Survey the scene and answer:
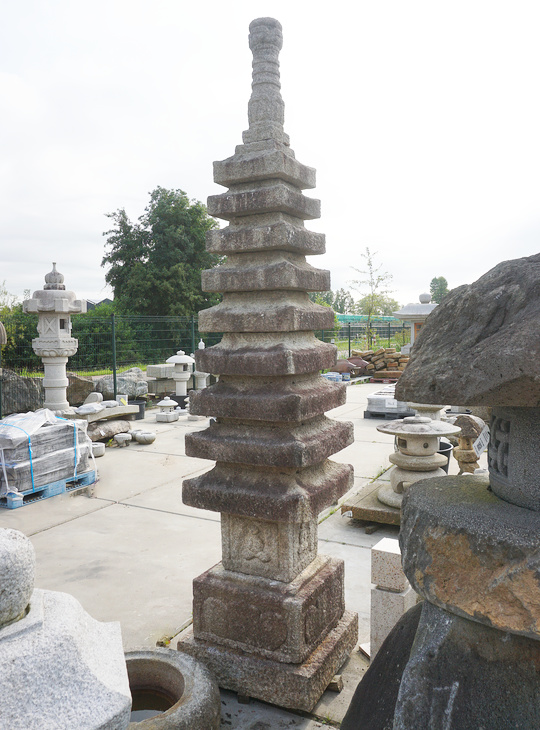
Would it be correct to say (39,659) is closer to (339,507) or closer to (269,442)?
(269,442)

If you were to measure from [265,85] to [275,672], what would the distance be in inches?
134

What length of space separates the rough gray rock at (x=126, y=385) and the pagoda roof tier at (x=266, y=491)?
9836 mm

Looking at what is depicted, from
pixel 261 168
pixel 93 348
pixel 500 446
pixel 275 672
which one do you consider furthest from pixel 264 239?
pixel 93 348

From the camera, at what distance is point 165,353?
15648 millimetres

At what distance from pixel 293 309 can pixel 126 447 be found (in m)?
7.15

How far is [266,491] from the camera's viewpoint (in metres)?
3.12

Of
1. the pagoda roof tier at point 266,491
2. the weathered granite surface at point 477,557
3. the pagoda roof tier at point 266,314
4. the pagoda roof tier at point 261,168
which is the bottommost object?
the pagoda roof tier at point 266,491

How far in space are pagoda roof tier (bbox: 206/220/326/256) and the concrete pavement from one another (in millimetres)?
2598

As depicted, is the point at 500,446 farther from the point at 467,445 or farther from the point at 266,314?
the point at 467,445

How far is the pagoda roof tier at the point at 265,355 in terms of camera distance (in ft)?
10.1

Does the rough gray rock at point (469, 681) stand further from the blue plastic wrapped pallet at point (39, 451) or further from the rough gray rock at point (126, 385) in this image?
the rough gray rock at point (126, 385)

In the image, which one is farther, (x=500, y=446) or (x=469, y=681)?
(x=500, y=446)

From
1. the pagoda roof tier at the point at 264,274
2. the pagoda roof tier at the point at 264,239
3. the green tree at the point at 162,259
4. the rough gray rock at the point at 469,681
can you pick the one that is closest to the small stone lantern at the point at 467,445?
the pagoda roof tier at the point at 264,274

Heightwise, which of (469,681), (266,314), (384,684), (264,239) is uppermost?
(264,239)
